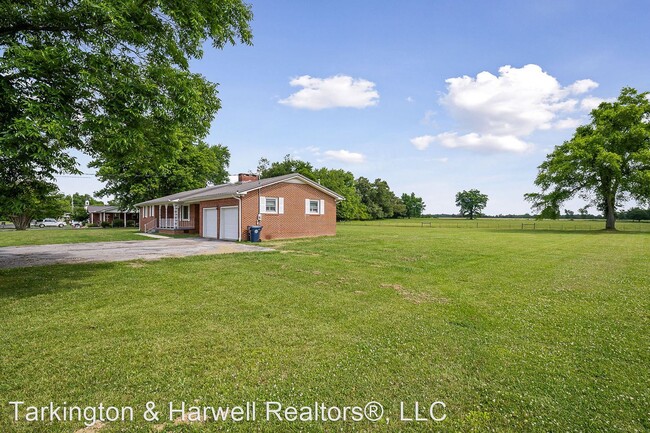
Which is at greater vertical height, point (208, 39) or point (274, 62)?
point (274, 62)

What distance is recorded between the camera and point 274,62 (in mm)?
16391

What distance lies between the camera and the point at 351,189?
71938mm

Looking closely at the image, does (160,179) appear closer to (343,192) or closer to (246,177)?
(246,177)

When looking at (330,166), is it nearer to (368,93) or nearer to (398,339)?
(368,93)

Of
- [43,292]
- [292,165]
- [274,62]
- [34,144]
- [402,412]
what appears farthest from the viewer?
[292,165]

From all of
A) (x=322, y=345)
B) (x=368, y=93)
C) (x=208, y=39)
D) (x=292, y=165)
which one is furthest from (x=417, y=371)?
(x=292, y=165)

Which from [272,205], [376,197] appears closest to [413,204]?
[376,197]

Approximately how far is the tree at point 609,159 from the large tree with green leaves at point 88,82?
131 feet

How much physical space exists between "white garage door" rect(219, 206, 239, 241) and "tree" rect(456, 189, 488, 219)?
123 m

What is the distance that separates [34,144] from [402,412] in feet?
22.2

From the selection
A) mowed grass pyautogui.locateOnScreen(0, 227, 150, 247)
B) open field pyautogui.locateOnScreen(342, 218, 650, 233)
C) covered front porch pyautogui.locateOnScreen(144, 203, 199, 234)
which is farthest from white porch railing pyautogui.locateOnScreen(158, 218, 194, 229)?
open field pyautogui.locateOnScreen(342, 218, 650, 233)

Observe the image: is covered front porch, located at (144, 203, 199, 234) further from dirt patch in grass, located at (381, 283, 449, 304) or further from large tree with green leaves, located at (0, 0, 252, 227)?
dirt patch in grass, located at (381, 283, 449, 304)

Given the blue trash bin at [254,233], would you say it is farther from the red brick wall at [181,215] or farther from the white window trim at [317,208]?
the red brick wall at [181,215]

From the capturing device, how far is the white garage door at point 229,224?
19578 mm
